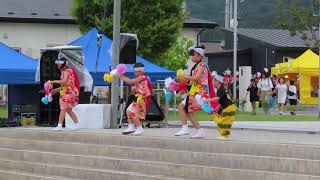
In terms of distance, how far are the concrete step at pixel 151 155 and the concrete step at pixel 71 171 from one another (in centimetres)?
30

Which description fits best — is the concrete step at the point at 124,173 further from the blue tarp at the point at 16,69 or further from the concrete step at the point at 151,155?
the blue tarp at the point at 16,69

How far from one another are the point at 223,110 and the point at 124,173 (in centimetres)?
207

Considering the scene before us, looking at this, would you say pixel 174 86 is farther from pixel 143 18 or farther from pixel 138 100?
pixel 143 18

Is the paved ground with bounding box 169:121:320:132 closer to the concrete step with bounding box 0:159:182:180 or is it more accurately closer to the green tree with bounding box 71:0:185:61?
the concrete step with bounding box 0:159:182:180

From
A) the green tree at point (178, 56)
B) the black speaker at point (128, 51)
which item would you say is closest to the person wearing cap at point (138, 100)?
the black speaker at point (128, 51)

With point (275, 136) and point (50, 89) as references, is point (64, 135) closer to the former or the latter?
point (50, 89)

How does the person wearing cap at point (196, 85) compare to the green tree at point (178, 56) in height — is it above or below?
below

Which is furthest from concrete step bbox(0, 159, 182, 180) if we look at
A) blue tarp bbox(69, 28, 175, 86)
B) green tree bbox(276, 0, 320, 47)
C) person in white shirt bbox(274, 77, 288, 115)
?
green tree bbox(276, 0, 320, 47)

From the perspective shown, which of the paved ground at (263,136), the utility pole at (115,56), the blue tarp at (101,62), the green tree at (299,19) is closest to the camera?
the paved ground at (263,136)

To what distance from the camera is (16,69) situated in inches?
762

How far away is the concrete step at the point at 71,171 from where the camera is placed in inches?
446

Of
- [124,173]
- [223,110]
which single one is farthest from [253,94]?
[124,173]

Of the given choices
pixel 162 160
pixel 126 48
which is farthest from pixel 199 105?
pixel 126 48

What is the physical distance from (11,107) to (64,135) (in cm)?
555
